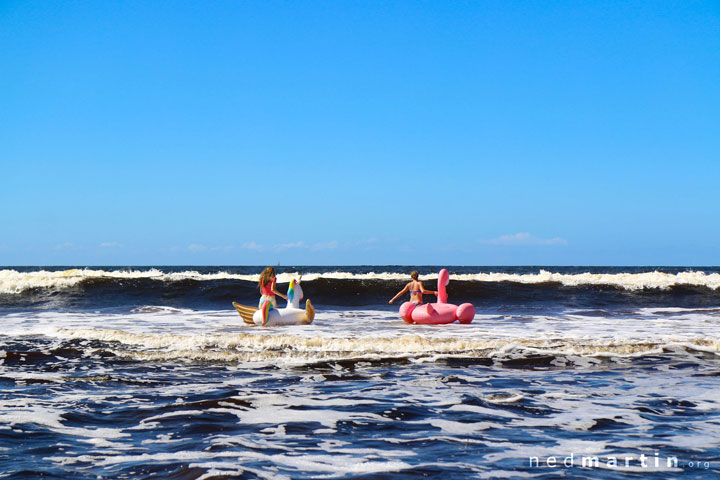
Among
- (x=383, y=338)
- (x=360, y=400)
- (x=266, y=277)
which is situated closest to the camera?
(x=360, y=400)

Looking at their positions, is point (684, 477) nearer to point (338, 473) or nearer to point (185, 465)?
point (338, 473)

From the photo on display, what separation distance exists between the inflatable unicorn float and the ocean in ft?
Result: 2.07

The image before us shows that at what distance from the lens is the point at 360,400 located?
6824 mm

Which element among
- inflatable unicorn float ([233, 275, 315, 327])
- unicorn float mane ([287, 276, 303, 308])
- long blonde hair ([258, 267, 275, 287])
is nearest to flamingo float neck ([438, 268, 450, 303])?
inflatable unicorn float ([233, 275, 315, 327])

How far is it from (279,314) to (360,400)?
25.3 ft

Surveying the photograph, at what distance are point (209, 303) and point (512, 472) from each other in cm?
2126

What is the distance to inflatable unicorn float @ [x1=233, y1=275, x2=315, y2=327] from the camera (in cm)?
1417

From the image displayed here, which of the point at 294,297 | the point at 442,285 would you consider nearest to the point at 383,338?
the point at 294,297

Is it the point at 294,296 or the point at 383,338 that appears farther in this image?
the point at 294,296

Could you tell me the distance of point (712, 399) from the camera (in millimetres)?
6758

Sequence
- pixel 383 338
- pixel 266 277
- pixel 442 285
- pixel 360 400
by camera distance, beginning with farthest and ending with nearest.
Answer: pixel 442 285
pixel 266 277
pixel 383 338
pixel 360 400

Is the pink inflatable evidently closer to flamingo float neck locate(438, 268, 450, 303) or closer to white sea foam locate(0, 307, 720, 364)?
white sea foam locate(0, 307, 720, 364)

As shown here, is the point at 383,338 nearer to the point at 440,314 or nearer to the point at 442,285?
the point at 440,314

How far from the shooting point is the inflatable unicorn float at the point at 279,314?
46.5 feet
